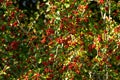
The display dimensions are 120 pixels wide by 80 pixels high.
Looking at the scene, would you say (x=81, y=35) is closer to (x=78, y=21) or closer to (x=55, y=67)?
(x=78, y=21)

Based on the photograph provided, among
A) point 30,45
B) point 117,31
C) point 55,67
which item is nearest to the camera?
point 117,31

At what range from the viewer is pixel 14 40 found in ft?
28.6

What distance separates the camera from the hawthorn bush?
7273 millimetres

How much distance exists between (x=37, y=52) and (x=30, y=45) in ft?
1.53

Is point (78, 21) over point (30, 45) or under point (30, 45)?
over

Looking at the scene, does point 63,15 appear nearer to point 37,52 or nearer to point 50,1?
point 50,1

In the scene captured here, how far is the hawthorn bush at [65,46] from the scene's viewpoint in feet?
23.9

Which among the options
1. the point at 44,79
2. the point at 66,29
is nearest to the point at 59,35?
the point at 66,29

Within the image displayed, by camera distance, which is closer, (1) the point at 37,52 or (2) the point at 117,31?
(2) the point at 117,31

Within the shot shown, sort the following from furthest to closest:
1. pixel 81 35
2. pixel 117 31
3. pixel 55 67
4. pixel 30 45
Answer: pixel 30 45 → pixel 55 67 → pixel 81 35 → pixel 117 31

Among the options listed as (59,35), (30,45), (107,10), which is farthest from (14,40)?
(107,10)

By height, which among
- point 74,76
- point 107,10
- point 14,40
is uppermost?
point 107,10

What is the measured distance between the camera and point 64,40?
25.3 ft

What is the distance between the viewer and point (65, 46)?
7.73 m
